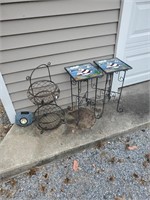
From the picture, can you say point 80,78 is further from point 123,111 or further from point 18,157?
point 18,157

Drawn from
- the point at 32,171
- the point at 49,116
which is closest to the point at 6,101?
the point at 49,116

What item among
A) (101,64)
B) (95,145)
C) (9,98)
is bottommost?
(95,145)

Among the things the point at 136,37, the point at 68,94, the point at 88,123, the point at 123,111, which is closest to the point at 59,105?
the point at 68,94

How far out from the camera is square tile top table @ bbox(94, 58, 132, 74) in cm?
193

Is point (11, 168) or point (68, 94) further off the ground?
point (68, 94)

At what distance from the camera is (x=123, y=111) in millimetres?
2258

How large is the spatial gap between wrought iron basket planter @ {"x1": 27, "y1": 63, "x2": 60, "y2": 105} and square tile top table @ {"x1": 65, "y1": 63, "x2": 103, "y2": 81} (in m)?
0.25

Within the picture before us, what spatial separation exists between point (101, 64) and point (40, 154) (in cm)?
112

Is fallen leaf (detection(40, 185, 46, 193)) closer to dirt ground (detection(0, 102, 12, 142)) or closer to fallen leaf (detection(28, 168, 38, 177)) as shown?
fallen leaf (detection(28, 168, 38, 177))

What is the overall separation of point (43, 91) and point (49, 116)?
0.35m

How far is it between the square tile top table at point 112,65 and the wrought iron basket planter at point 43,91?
0.54m

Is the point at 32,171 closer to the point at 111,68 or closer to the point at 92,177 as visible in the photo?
the point at 92,177

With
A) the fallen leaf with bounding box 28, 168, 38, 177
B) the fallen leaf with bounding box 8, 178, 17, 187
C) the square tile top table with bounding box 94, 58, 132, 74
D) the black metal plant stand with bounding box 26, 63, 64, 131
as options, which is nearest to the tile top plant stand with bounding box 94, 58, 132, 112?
the square tile top table with bounding box 94, 58, 132, 74

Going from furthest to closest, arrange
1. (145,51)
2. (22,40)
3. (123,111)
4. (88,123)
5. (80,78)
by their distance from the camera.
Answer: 1. (145,51)
2. (123,111)
3. (88,123)
4. (80,78)
5. (22,40)
